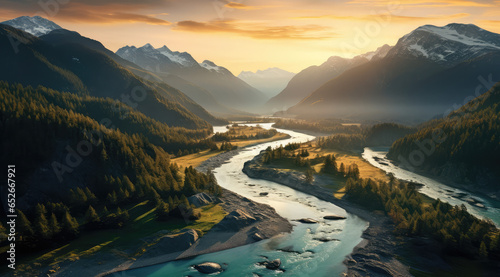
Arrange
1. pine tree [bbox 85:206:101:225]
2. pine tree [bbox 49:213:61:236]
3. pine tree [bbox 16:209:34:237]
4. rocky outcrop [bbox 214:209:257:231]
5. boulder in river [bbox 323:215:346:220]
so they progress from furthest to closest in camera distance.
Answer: boulder in river [bbox 323:215:346:220]
rocky outcrop [bbox 214:209:257:231]
pine tree [bbox 85:206:101:225]
pine tree [bbox 49:213:61:236]
pine tree [bbox 16:209:34:237]

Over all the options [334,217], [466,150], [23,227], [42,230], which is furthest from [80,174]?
[466,150]

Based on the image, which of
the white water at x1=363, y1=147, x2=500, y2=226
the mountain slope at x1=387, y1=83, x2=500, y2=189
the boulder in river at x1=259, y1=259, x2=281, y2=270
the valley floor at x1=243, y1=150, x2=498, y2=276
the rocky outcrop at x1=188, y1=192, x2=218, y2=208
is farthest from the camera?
the mountain slope at x1=387, y1=83, x2=500, y2=189

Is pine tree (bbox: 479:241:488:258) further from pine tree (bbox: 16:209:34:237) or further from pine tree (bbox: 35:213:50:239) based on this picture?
pine tree (bbox: 16:209:34:237)

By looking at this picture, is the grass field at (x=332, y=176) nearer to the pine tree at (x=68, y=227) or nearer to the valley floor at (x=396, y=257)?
the valley floor at (x=396, y=257)

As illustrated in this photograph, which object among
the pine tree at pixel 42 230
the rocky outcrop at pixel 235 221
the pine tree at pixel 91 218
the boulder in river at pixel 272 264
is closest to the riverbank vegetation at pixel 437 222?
the boulder in river at pixel 272 264

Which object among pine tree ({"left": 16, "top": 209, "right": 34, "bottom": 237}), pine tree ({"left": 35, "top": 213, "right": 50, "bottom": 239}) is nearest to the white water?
pine tree ({"left": 35, "top": 213, "right": 50, "bottom": 239})

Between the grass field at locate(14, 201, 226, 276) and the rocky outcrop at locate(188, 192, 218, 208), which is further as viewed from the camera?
the rocky outcrop at locate(188, 192, 218, 208)

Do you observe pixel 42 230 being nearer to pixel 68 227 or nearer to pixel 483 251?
pixel 68 227
